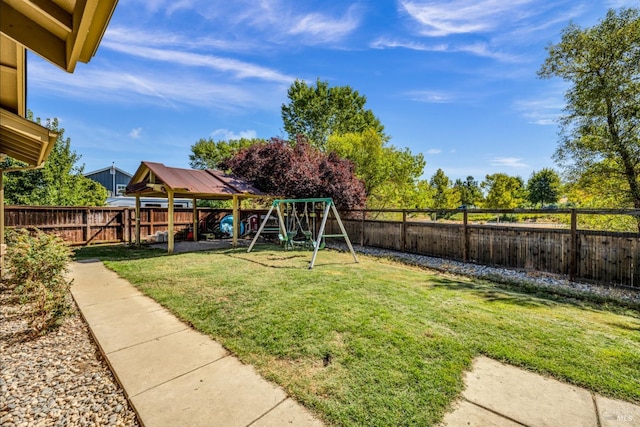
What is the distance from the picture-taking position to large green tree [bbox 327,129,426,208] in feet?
56.5

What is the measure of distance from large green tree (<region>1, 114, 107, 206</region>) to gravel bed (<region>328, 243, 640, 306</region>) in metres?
14.9

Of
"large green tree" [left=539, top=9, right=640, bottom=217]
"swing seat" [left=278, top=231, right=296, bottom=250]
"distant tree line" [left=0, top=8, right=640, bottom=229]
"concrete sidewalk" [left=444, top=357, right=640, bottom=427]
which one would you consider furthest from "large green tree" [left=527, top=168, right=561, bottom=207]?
"concrete sidewalk" [left=444, top=357, right=640, bottom=427]

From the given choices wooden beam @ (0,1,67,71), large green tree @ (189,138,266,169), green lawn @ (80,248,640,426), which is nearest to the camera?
wooden beam @ (0,1,67,71)

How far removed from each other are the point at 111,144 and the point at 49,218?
20406 mm

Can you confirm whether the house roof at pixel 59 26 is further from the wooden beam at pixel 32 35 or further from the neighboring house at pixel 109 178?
the neighboring house at pixel 109 178

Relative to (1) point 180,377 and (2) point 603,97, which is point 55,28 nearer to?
(1) point 180,377

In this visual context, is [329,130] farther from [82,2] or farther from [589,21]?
[82,2]

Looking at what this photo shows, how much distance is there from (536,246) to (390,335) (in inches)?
230

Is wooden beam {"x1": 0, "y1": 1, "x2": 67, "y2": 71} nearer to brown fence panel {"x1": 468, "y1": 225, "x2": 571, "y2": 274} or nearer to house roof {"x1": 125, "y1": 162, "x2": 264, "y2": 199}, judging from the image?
house roof {"x1": 125, "y1": 162, "x2": 264, "y2": 199}

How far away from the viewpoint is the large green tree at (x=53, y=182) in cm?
1265

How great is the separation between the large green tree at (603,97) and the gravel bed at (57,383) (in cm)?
1196

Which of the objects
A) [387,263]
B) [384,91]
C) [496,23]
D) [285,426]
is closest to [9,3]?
[285,426]

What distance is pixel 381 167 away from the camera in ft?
56.1

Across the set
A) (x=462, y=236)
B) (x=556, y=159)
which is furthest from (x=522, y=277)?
(x=556, y=159)
